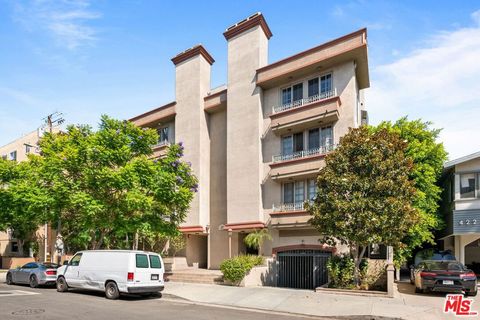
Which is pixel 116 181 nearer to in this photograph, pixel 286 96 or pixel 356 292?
pixel 286 96

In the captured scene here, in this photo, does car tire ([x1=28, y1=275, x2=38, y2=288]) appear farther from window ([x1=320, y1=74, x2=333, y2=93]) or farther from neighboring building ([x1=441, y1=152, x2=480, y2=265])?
neighboring building ([x1=441, y1=152, x2=480, y2=265])

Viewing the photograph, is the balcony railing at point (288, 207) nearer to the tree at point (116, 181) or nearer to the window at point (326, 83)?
the tree at point (116, 181)

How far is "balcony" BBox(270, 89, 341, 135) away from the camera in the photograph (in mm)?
21844

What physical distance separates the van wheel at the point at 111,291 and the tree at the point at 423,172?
51.7 ft

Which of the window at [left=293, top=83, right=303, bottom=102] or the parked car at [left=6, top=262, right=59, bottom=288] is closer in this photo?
the parked car at [left=6, top=262, right=59, bottom=288]

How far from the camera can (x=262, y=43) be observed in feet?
83.9

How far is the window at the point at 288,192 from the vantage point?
23.7 meters

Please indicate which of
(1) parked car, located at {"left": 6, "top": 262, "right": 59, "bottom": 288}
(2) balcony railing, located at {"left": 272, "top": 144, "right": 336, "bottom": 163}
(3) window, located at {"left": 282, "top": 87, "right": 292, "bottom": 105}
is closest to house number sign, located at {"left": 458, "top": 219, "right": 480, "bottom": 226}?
(2) balcony railing, located at {"left": 272, "top": 144, "right": 336, "bottom": 163}

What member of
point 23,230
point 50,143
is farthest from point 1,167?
point 50,143

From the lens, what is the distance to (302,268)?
73.3ft

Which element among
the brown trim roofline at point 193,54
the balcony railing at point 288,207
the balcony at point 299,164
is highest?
the brown trim roofline at point 193,54

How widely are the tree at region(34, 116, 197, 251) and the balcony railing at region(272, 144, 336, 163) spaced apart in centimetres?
524

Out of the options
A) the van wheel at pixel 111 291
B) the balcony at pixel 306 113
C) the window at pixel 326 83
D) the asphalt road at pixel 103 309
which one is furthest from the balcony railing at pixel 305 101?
the van wheel at pixel 111 291

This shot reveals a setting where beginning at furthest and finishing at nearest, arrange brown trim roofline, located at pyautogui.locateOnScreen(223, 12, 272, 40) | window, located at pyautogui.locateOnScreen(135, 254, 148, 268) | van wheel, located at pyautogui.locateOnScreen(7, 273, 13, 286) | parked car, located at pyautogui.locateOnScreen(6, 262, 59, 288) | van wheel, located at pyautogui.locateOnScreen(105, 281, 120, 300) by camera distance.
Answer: brown trim roofline, located at pyautogui.locateOnScreen(223, 12, 272, 40), van wheel, located at pyautogui.locateOnScreen(7, 273, 13, 286), parked car, located at pyautogui.locateOnScreen(6, 262, 59, 288), window, located at pyautogui.locateOnScreen(135, 254, 148, 268), van wheel, located at pyautogui.locateOnScreen(105, 281, 120, 300)
